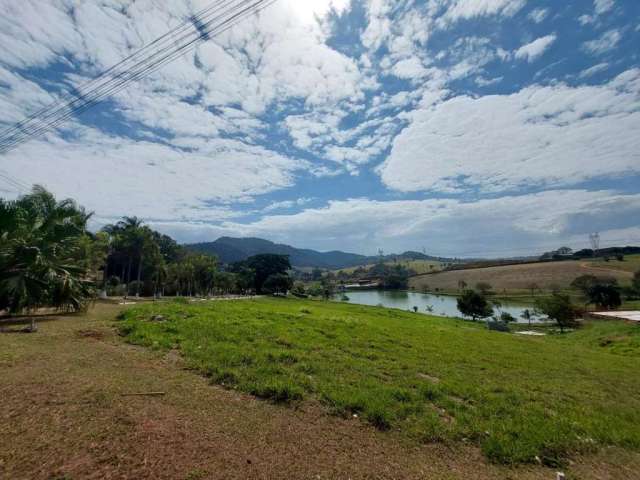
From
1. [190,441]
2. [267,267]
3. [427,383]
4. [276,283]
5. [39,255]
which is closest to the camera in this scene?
[190,441]

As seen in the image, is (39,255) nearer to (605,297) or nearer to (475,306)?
(475,306)

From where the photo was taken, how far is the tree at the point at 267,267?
82.6 m

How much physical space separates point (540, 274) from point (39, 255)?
132818 millimetres

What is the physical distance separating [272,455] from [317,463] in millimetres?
649

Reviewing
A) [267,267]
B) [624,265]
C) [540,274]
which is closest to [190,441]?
[267,267]

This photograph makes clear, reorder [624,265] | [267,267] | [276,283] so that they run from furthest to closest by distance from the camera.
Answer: [624,265] → [267,267] → [276,283]

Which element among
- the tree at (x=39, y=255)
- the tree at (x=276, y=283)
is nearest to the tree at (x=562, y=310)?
the tree at (x=276, y=283)

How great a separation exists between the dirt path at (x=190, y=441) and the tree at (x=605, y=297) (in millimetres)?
76201

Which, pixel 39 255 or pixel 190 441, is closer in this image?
pixel 190 441

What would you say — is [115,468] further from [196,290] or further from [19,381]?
[196,290]

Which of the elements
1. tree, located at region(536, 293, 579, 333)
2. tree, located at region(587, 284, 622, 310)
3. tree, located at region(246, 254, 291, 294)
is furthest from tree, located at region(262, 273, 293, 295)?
tree, located at region(587, 284, 622, 310)

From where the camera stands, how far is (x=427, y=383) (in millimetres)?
7375

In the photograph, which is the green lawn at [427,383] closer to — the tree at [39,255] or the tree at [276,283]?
the tree at [39,255]

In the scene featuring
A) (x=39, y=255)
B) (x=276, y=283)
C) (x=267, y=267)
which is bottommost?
(x=276, y=283)
